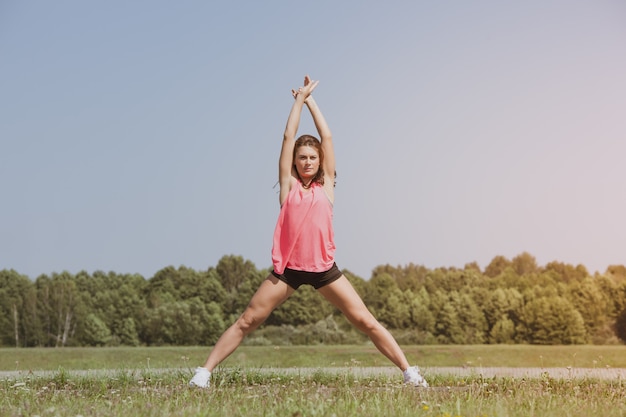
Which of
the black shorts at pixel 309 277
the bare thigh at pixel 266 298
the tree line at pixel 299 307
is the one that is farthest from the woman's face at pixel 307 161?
the tree line at pixel 299 307

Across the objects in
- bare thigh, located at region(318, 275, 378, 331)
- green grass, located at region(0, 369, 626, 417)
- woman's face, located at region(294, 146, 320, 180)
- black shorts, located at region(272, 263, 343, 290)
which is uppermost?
woman's face, located at region(294, 146, 320, 180)

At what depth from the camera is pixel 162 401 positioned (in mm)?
5863

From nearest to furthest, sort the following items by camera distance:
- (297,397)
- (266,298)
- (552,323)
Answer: (297,397) → (266,298) → (552,323)

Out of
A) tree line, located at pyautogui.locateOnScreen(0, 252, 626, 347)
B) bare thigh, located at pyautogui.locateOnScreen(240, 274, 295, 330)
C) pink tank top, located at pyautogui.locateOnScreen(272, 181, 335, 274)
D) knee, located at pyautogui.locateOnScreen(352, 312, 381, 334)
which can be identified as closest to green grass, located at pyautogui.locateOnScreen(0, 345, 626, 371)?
tree line, located at pyautogui.locateOnScreen(0, 252, 626, 347)

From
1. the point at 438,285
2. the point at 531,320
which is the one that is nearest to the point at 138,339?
the point at 438,285

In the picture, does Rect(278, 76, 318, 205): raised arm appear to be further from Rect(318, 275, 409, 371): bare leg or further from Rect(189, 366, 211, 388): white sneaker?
Rect(189, 366, 211, 388): white sneaker

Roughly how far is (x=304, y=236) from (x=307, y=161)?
2.40 feet

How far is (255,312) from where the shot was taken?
6.86 m

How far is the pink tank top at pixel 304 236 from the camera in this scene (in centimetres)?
671

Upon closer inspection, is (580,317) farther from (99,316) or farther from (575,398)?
(575,398)

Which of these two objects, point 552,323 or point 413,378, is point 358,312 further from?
point 552,323

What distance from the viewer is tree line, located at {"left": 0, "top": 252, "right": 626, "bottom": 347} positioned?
2028 centimetres

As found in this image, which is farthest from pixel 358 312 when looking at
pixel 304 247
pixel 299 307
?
pixel 299 307

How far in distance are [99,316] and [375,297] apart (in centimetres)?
806
